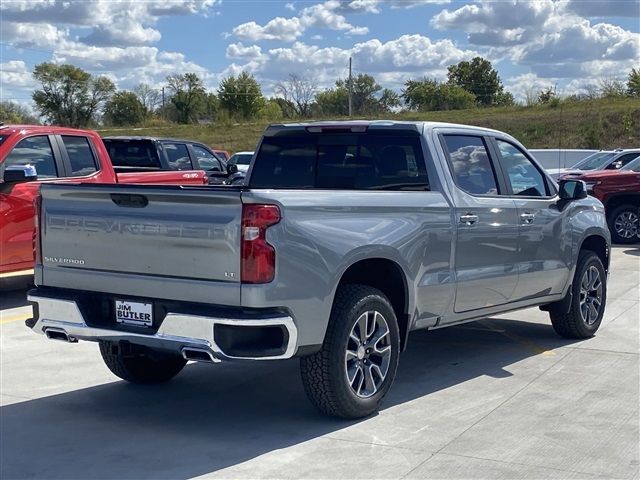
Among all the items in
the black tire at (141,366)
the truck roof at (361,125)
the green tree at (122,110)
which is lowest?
the black tire at (141,366)

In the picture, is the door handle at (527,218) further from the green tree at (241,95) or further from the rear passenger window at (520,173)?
the green tree at (241,95)

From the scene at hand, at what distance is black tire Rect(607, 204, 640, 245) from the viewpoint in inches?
692

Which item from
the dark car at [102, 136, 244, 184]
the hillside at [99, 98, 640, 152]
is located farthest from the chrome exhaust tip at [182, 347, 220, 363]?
the hillside at [99, 98, 640, 152]

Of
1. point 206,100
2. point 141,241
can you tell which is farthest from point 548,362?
point 206,100

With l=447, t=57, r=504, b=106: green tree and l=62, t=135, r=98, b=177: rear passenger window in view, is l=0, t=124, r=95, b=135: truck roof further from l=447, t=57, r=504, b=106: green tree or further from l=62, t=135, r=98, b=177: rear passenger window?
l=447, t=57, r=504, b=106: green tree

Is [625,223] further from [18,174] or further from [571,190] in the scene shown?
[18,174]

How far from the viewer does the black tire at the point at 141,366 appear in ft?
23.6

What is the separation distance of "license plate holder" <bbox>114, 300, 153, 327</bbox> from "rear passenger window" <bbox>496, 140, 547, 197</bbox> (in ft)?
11.6

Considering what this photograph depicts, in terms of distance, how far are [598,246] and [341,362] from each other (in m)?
4.25

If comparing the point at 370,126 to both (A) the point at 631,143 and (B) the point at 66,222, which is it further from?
(A) the point at 631,143

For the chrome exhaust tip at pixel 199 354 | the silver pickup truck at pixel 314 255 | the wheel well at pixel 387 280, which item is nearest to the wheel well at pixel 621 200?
the silver pickup truck at pixel 314 255

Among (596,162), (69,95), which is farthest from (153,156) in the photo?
(69,95)

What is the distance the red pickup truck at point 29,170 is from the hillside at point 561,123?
29.9m

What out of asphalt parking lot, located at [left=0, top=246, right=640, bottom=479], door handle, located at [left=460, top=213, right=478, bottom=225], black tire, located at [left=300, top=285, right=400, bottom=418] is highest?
door handle, located at [left=460, top=213, right=478, bottom=225]
